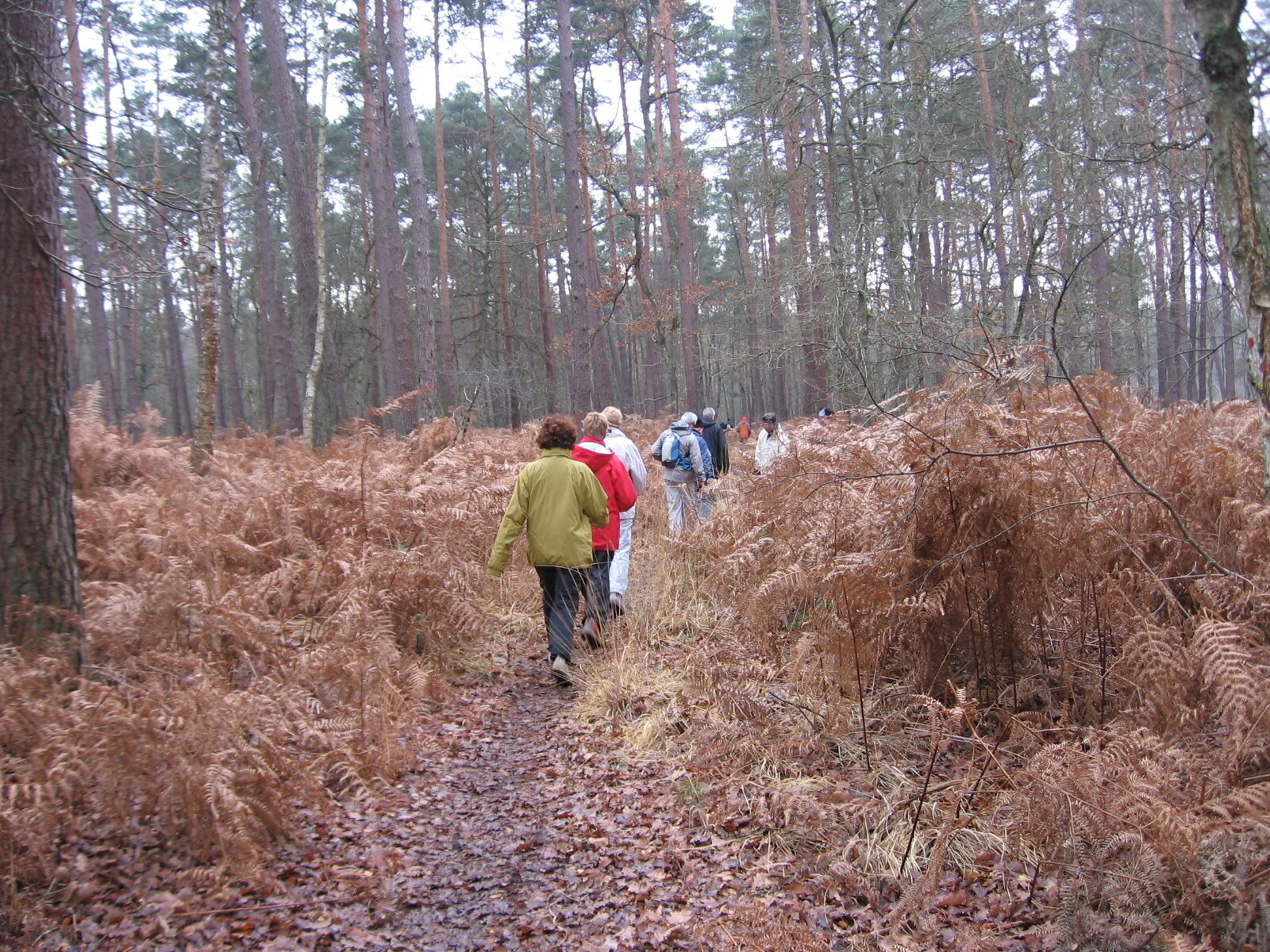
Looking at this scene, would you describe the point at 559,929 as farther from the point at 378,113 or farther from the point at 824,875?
the point at 378,113

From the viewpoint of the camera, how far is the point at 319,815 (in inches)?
157

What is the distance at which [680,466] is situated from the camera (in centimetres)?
1033

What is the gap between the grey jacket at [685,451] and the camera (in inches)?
405

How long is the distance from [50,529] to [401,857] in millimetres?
2650

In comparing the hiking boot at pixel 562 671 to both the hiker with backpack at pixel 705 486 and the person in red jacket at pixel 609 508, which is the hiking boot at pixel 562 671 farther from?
the hiker with backpack at pixel 705 486

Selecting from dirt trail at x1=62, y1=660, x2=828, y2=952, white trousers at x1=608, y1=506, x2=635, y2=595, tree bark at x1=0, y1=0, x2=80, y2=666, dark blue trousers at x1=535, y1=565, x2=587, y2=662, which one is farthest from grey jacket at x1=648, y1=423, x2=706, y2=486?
tree bark at x1=0, y1=0, x2=80, y2=666

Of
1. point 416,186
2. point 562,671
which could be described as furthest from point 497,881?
point 416,186

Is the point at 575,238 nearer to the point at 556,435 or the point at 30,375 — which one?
the point at 556,435

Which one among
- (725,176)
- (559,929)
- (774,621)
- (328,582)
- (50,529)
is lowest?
(559,929)

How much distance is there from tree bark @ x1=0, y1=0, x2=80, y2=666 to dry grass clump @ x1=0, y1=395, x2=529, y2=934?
0.96 feet

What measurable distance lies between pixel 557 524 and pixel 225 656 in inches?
93.0

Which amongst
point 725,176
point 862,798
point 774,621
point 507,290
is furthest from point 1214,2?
point 725,176

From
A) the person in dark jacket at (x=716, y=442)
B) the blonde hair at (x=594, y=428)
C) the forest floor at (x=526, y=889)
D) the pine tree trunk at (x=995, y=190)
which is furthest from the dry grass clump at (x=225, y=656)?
the pine tree trunk at (x=995, y=190)

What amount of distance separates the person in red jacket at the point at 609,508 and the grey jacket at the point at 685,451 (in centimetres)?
307
